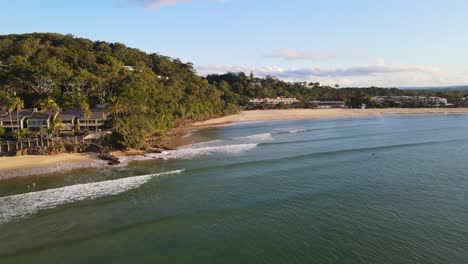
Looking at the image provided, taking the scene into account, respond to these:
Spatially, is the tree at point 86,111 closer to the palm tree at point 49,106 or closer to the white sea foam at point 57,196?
the palm tree at point 49,106

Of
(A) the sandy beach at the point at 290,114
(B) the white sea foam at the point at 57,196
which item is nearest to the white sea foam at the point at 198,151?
(B) the white sea foam at the point at 57,196

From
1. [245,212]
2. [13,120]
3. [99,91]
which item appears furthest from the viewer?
[99,91]

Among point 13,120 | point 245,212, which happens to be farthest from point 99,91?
point 245,212

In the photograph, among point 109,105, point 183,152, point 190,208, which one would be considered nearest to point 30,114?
point 109,105

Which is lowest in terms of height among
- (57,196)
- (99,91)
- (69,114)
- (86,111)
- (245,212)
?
(245,212)

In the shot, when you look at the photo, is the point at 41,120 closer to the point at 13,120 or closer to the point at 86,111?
the point at 13,120

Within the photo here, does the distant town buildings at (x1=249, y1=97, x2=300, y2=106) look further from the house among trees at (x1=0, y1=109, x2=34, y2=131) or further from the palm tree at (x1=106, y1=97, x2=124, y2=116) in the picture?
the house among trees at (x1=0, y1=109, x2=34, y2=131)
